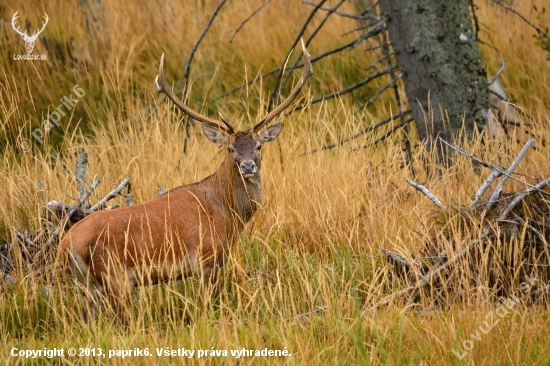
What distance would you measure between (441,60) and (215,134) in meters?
1.82

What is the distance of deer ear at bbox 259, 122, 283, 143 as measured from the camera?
569 centimetres

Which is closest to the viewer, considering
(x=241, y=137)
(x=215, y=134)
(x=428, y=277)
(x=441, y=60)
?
(x=428, y=277)

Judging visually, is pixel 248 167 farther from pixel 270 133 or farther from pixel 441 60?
pixel 441 60

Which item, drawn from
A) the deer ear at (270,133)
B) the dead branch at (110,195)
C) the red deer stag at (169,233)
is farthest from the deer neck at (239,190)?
the dead branch at (110,195)

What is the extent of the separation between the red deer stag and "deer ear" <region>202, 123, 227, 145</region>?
9cm

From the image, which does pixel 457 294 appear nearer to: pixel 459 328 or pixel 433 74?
pixel 459 328

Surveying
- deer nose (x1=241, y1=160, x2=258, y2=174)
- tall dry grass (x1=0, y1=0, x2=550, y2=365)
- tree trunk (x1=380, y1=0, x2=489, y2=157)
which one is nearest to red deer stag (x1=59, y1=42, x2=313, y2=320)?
deer nose (x1=241, y1=160, x2=258, y2=174)

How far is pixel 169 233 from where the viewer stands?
4.93 metres

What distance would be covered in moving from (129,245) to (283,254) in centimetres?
104

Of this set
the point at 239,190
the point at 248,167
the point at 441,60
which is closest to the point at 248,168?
the point at 248,167

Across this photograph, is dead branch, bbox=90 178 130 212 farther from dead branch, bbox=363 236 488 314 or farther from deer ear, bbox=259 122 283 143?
dead branch, bbox=363 236 488 314

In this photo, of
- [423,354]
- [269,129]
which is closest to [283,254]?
[269,129]

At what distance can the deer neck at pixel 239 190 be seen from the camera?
217 inches

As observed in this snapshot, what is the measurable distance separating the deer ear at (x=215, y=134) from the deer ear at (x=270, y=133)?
9.4 inches
